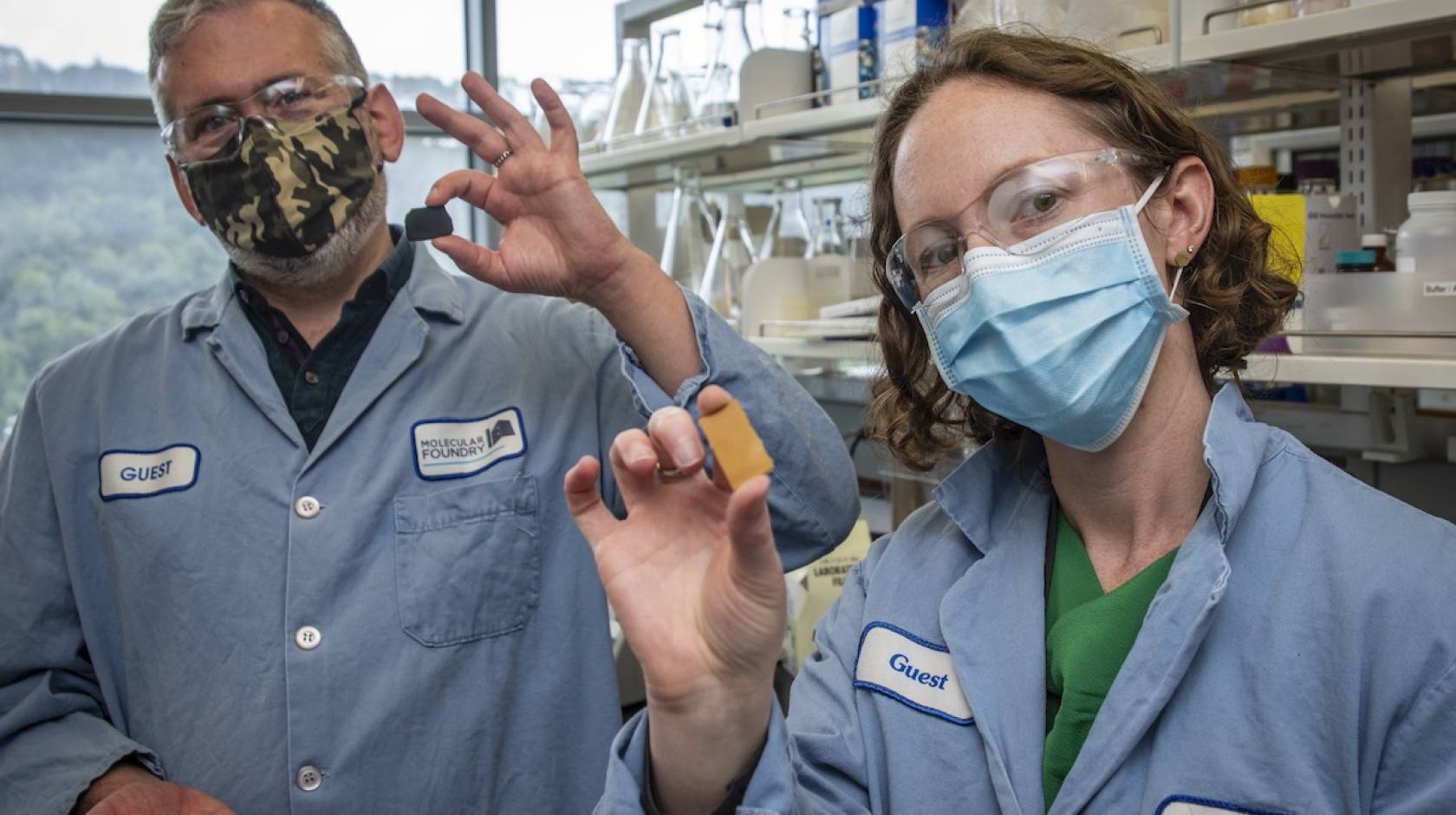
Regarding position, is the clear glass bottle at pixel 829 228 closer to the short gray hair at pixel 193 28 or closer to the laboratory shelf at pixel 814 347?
the laboratory shelf at pixel 814 347

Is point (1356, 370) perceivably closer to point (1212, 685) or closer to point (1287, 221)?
point (1287, 221)

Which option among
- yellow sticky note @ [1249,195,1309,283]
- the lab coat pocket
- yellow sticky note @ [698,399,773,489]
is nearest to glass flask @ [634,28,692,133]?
the lab coat pocket

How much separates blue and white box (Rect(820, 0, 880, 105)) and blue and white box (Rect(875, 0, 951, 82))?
3 centimetres

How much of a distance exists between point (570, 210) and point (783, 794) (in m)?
0.67

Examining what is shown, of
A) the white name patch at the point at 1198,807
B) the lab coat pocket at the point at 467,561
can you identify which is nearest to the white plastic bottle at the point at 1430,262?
the white name patch at the point at 1198,807

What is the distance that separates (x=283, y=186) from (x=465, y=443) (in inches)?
15.5

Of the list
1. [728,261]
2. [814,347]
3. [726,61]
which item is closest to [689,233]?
[728,261]

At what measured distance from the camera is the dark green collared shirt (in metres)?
1.53

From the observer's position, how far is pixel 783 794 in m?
0.94

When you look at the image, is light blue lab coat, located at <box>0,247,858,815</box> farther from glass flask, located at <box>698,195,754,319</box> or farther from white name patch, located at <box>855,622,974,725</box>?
glass flask, located at <box>698,195,754,319</box>

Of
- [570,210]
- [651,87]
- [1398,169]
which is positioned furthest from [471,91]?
[651,87]

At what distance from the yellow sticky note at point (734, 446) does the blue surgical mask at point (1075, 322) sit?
0.34 metres

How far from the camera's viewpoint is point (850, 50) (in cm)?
210

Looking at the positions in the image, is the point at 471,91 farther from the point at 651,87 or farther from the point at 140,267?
the point at 140,267
